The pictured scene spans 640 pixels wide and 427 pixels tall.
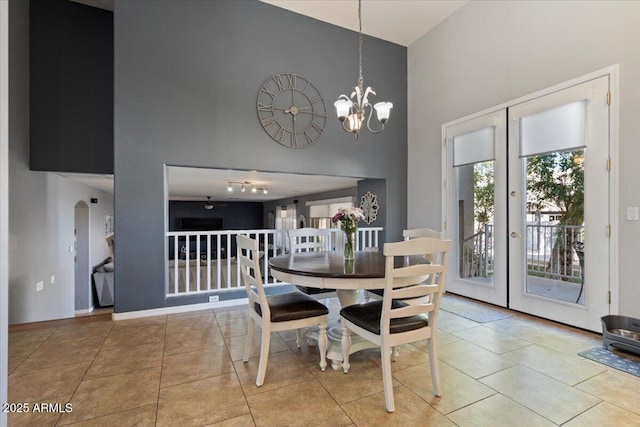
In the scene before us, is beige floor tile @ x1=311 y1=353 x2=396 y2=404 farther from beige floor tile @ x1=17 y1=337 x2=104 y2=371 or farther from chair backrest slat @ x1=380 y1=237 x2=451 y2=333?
beige floor tile @ x1=17 y1=337 x2=104 y2=371

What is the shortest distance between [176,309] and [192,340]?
3.11 feet

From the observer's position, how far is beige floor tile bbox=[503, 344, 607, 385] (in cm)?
206

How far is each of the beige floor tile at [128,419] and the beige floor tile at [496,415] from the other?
1.65 metres

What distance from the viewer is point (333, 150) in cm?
446

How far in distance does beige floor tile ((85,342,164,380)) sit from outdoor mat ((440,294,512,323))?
9.99 feet

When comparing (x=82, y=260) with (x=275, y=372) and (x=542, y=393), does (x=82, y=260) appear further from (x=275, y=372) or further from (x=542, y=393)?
(x=542, y=393)

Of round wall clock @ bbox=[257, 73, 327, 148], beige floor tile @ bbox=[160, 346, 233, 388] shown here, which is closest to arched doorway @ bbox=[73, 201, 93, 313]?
round wall clock @ bbox=[257, 73, 327, 148]

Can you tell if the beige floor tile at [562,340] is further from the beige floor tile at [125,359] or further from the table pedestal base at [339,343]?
the beige floor tile at [125,359]

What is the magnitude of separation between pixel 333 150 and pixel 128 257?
2.96 m

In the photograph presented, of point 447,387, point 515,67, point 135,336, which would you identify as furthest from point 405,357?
point 515,67

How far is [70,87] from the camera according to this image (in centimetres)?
409

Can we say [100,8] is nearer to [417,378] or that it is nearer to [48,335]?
[48,335]

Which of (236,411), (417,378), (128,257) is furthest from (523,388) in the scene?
(128,257)

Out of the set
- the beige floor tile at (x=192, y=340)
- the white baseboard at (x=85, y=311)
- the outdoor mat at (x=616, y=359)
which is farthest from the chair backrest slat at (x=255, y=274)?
the white baseboard at (x=85, y=311)
